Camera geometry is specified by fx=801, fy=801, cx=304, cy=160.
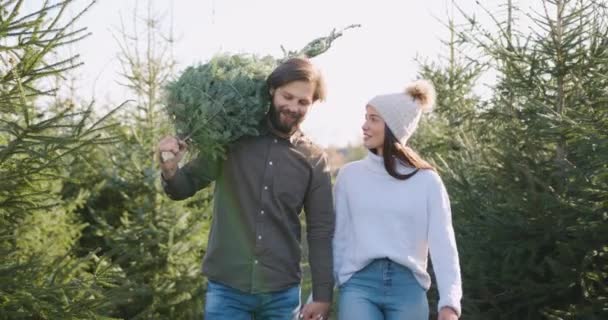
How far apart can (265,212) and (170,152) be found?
1.99ft

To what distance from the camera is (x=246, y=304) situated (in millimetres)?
4121

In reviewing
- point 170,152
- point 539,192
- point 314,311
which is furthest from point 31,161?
point 539,192

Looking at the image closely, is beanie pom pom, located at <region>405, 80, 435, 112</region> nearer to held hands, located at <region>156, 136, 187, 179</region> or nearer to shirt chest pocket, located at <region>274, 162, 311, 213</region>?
shirt chest pocket, located at <region>274, 162, 311, 213</region>

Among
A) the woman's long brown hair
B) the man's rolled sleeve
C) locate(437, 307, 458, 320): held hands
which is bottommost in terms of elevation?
locate(437, 307, 458, 320): held hands

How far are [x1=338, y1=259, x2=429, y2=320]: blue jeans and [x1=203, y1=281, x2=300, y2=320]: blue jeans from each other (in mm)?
302

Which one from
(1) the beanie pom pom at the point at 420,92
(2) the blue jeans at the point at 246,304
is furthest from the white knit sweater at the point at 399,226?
(1) the beanie pom pom at the point at 420,92

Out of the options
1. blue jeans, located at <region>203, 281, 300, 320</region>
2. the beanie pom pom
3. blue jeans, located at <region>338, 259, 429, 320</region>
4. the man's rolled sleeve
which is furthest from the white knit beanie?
blue jeans, located at <region>203, 281, 300, 320</region>

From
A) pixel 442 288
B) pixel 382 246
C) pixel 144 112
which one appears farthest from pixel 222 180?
pixel 144 112

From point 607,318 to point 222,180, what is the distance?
3005mm

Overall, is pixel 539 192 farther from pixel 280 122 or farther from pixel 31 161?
pixel 31 161

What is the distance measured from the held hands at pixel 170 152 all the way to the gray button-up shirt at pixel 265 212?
0.31 ft

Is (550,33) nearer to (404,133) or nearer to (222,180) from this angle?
(404,133)

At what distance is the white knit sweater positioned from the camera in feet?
13.5

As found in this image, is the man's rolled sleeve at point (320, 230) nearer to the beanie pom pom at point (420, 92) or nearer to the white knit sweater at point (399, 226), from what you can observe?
the white knit sweater at point (399, 226)
